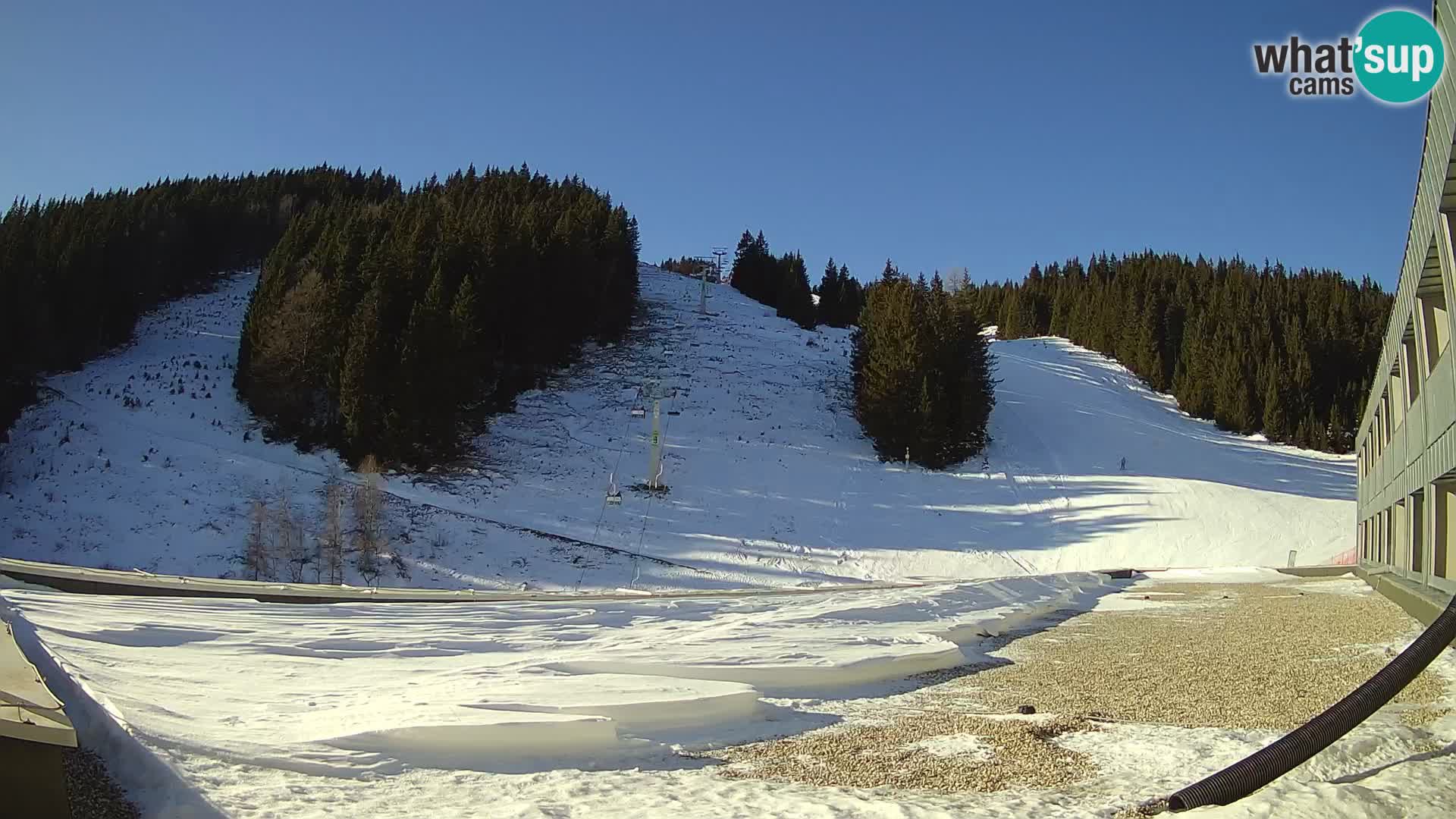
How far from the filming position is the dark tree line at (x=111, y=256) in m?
33.9

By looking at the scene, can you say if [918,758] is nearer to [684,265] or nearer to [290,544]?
[290,544]

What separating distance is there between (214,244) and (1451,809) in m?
65.6

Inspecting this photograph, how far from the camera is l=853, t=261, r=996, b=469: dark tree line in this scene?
3769 cm

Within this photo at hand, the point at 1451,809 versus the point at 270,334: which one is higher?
the point at 270,334

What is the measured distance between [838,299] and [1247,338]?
2790cm

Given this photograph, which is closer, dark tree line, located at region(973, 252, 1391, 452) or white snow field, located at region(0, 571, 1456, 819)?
white snow field, located at region(0, 571, 1456, 819)

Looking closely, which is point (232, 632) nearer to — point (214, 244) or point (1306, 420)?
point (1306, 420)

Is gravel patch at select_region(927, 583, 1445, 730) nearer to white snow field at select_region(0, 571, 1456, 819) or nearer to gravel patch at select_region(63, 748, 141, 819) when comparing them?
white snow field at select_region(0, 571, 1456, 819)

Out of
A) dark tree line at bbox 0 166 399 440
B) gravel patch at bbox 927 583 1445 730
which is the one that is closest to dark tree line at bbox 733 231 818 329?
dark tree line at bbox 0 166 399 440

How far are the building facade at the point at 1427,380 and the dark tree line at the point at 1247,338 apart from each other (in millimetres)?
32491

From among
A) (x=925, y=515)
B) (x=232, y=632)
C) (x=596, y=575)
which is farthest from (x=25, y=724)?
(x=925, y=515)

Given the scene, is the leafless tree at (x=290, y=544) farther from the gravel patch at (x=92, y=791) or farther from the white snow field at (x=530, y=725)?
the gravel patch at (x=92, y=791)

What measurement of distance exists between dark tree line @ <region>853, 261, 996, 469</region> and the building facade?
763 inches

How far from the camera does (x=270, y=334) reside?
115ft
